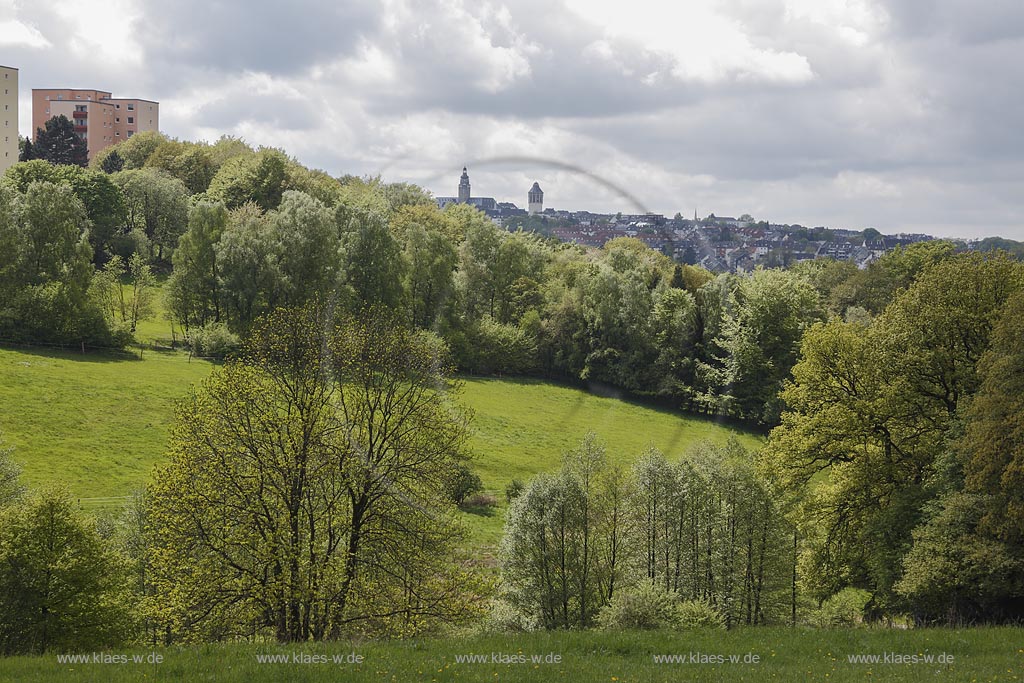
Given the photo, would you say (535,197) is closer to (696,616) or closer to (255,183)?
(696,616)

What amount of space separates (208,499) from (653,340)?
1328cm

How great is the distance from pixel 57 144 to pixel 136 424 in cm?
9759

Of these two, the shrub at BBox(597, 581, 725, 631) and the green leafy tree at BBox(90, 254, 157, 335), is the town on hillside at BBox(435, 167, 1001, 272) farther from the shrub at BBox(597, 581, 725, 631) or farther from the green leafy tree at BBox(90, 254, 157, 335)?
the green leafy tree at BBox(90, 254, 157, 335)

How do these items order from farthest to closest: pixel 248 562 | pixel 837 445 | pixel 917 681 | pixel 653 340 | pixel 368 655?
pixel 837 445 → pixel 653 340 → pixel 248 562 → pixel 368 655 → pixel 917 681

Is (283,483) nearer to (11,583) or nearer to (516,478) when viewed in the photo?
(11,583)

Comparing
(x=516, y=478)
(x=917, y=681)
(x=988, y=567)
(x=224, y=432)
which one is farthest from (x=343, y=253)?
(x=917, y=681)

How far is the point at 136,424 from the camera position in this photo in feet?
178

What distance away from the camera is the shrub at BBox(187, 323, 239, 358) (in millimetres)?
71125

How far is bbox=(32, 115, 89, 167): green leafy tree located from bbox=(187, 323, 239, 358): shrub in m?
77.8

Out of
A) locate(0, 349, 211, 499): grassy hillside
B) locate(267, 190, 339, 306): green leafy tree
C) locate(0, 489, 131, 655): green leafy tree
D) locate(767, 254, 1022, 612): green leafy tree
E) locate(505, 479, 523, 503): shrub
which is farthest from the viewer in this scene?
locate(267, 190, 339, 306): green leafy tree

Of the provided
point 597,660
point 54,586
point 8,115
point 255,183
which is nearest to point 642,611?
point 597,660

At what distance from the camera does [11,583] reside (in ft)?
74.9

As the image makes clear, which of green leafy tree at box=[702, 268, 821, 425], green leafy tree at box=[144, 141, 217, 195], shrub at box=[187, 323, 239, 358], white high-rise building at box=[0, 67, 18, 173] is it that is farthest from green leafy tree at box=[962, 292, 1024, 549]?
white high-rise building at box=[0, 67, 18, 173]

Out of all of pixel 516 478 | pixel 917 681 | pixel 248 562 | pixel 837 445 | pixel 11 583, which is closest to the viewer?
pixel 917 681
